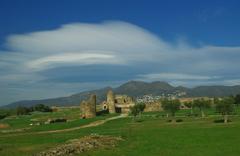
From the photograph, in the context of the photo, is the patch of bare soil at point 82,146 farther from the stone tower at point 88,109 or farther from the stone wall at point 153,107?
the stone wall at point 153,107

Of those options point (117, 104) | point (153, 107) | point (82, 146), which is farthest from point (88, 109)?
point (82, 146)

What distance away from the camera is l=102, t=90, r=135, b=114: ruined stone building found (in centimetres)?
16088

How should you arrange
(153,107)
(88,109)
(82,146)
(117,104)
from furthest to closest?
1. (117,104)
2. (153,107)
3. (88,109)
4. (82,146)

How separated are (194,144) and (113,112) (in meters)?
112

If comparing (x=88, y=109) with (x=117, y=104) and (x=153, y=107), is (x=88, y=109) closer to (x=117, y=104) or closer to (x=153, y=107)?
(x=117, y=104)

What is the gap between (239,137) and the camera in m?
53.0

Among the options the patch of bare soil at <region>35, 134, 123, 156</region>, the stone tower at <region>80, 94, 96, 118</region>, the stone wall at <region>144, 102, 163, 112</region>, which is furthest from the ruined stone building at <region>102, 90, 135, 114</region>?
the patch of bare soil at <region>35, 134, 123, 156</region>

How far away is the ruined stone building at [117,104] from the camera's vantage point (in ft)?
528

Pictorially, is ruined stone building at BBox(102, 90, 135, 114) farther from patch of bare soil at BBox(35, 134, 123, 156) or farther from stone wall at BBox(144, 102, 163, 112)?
patch of bare soil at BBox(35, 134, 123, 156)

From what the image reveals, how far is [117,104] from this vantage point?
169500 mm

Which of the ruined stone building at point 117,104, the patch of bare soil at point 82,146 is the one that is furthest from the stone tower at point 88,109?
the patch of bare soil at point 82,146

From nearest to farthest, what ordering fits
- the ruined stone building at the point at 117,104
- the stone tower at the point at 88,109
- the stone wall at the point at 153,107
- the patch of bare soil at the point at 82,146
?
the patch of bare soil at the point at 82,146 < the stone tower at the point at 88,109 < the stone wall at the point at 153,107 < the ruined stone building at the point at 117,104

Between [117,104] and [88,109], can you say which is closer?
[88,109]

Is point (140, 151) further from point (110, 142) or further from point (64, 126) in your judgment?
point (64, 126)
